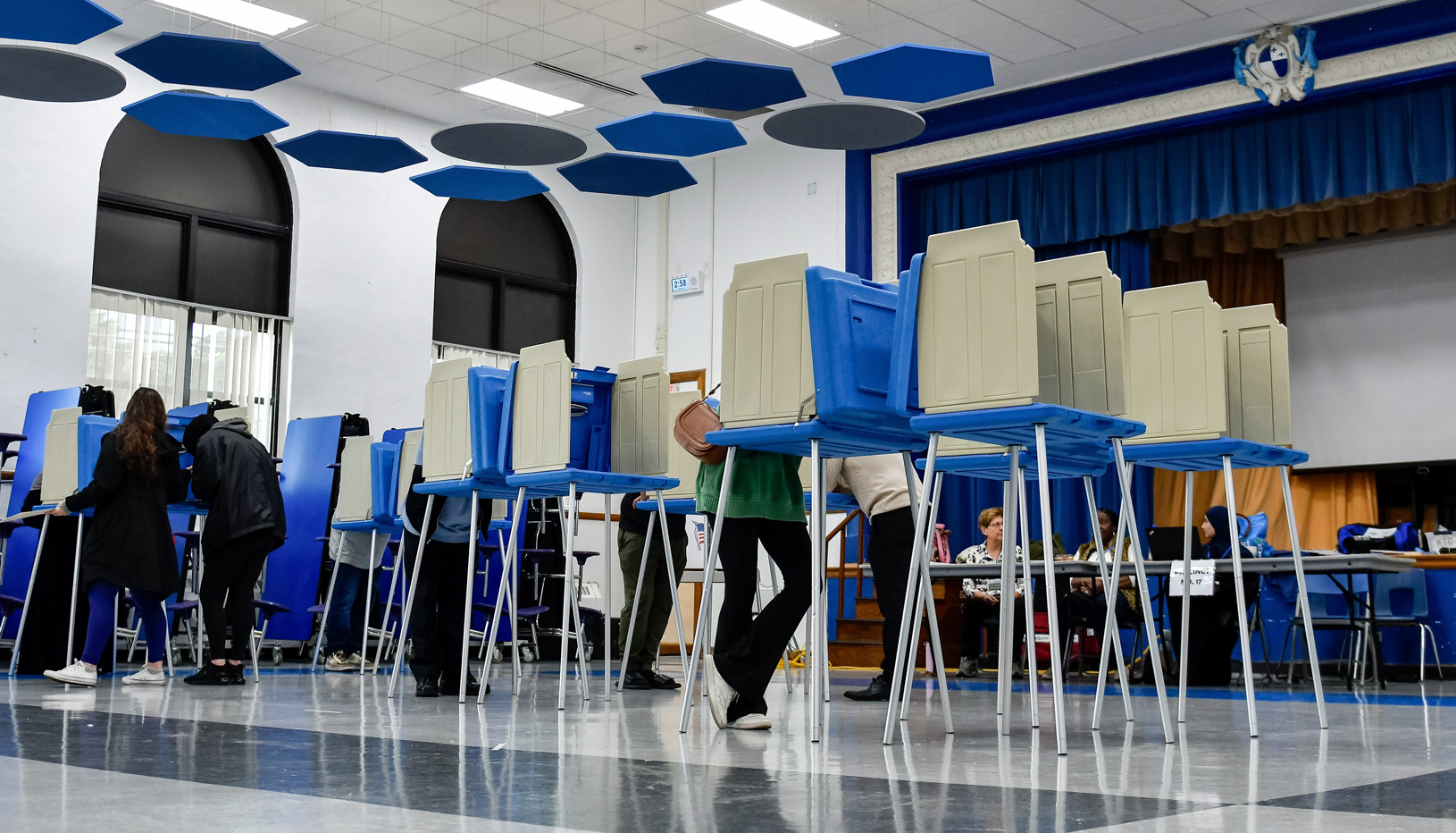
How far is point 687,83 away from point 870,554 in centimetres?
361

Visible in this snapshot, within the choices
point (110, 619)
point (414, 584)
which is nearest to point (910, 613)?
point (414, 584)

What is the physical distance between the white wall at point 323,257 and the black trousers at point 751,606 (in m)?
7.05

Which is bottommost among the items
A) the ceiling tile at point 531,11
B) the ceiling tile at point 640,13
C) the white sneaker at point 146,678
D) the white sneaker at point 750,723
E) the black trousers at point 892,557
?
the white sneaker at point 146,678

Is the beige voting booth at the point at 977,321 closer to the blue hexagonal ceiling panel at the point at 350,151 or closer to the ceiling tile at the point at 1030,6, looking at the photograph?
the blue hexagonal ceiling panel at the point at 350,151

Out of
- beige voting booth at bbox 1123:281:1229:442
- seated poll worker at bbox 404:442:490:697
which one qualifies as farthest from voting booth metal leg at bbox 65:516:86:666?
beige voting booth at bbox 1123:281:1229:442

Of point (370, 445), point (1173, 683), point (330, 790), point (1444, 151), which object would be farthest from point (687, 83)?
point (330, 790)

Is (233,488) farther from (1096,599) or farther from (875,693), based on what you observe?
(1096,599)

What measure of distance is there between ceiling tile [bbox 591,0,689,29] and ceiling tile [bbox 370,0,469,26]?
101 centimetres

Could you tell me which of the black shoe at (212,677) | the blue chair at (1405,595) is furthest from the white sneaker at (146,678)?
the blue chair at (1405,595)

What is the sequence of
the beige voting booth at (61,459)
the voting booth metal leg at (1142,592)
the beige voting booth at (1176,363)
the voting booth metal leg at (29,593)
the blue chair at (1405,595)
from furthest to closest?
1. the blue chair at (1405,595)
2. the beige voting booth at (61,459)
3. the voting booth metal leg at (29,593)
4. the beige voting booth at (1176,363)
5. the voting booth metal leg at (1142,592)

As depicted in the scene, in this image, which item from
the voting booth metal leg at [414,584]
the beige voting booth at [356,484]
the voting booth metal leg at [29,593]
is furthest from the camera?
the beige voting booth at [356,484]

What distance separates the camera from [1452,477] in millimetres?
10680

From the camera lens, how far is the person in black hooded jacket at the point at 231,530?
6066mm

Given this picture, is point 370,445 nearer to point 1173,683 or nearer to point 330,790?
point 1173,683
